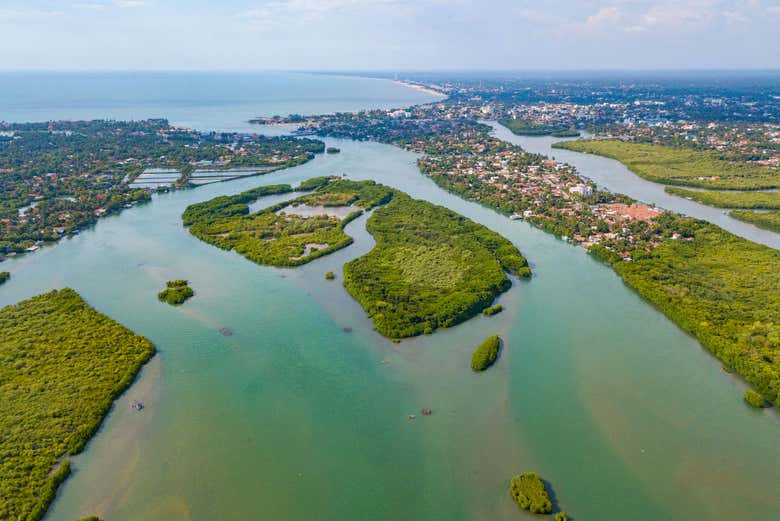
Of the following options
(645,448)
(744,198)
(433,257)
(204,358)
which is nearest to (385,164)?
(433,257)

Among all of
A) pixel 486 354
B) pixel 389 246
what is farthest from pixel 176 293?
pixel 486 354

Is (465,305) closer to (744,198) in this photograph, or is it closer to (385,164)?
(744,198)

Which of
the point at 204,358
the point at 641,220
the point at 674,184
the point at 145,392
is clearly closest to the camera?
the point at 145,392

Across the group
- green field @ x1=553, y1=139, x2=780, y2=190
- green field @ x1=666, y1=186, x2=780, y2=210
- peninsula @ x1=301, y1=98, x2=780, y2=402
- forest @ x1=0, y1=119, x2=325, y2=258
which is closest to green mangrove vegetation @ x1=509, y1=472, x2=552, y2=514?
peninsula @ x1=301, y1=98, x2=780, y2=402

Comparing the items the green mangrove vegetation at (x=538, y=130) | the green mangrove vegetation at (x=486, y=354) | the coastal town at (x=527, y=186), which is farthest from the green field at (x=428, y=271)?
the green mangrove vegetation at (x=538, y=130)

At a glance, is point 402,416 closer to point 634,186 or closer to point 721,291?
point 721,291

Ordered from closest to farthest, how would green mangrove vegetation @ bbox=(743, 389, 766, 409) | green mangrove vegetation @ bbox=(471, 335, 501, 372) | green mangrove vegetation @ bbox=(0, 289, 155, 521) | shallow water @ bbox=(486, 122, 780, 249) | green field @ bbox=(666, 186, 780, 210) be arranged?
green mangrove vegetation @ bbox=(0, 289, 155, 521) < green mangrove vegetation @ bbox=(743, 389, 766, 409) < green mangrove vegetation @ bbox=(471, 335, 501, 372) < shallow water @ bbox=(486, 122, 780, 249) < green field @ bbox=(666, 186, 780, 210)

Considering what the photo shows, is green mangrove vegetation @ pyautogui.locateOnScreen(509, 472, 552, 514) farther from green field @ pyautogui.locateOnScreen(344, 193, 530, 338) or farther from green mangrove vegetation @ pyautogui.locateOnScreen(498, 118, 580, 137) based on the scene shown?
green mangrove vegetation @ pyautogui.locateOnScreen(498, 118, 580, 137)
